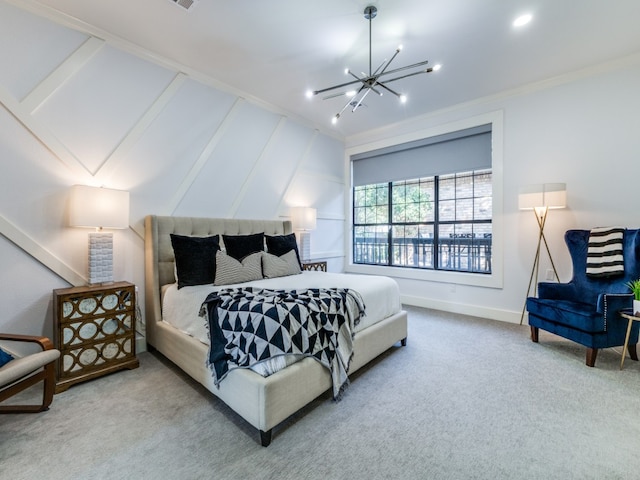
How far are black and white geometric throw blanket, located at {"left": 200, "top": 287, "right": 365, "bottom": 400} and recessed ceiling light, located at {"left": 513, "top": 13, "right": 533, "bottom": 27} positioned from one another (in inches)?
110

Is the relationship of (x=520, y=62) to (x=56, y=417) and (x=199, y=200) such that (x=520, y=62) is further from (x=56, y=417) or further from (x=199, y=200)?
(x=56, y=417)

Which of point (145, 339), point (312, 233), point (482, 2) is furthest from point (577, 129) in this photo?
point (145, 339)

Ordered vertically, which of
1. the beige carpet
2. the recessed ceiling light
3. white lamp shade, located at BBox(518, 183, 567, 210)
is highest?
the recessed ceiling light

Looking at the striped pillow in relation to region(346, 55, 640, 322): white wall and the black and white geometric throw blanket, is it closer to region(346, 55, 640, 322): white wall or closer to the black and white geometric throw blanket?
region(346, 55, 640, 322): white wall

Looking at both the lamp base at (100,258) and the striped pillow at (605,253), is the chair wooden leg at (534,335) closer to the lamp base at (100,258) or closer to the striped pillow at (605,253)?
the striped pillow at (605,253)

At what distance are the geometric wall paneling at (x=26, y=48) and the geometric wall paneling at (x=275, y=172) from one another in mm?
2088

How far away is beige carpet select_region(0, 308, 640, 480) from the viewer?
1456 mm

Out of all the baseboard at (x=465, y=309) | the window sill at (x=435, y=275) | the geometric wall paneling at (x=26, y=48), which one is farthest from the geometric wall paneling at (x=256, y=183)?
the baseboard at (x=465, y=309)

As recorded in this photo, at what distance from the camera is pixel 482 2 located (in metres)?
2.27

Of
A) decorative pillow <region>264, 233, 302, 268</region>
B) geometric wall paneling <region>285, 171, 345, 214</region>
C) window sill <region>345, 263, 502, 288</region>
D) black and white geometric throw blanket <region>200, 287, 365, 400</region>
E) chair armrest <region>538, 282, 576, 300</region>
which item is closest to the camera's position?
black and white geometric throw blanket <region>200, 287, 365, 400</region>

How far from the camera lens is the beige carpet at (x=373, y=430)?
1456 millimetres

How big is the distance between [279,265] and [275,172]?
1.65 metres

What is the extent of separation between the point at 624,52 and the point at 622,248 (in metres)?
2.03

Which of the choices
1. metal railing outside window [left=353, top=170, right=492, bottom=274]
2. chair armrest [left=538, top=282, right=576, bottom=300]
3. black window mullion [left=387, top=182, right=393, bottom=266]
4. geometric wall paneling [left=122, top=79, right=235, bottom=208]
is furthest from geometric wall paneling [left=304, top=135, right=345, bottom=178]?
chair armrest [left=538, top=282, right=576, bottom=300]
